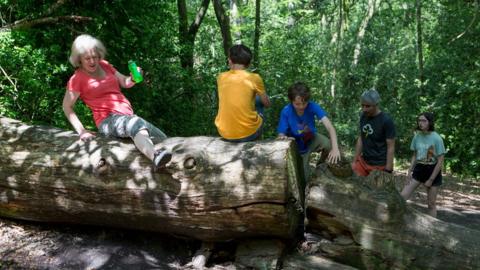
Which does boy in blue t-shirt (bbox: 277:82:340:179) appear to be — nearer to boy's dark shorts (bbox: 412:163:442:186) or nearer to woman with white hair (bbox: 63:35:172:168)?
woman with white hair (bbox: 63:35:172:168)

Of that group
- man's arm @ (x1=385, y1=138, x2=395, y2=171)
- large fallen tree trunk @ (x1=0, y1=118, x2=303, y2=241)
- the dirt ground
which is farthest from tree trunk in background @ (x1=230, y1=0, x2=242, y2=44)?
the dirt ground

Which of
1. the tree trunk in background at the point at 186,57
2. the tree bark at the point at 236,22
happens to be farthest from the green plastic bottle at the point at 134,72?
the tree bark at the point at 236,22

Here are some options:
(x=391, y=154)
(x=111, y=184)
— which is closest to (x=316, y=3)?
(x=391, y=154)

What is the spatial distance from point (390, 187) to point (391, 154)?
Answer: 885mm

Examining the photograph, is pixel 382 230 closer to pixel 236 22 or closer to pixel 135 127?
pixel 135 127

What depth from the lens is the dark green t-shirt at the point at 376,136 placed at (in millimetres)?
5527

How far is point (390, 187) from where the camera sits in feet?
15.4

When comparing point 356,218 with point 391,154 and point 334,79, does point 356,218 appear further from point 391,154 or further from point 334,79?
point 334,79

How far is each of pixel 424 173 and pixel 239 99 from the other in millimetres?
3133

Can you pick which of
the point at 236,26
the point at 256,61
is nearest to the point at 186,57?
the point at 256,61

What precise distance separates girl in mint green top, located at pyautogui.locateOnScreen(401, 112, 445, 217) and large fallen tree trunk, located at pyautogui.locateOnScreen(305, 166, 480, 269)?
5.59 ft

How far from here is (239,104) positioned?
472cm

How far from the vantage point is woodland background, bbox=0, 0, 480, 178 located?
6523 mm

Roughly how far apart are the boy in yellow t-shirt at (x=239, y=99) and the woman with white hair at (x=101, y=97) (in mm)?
768
